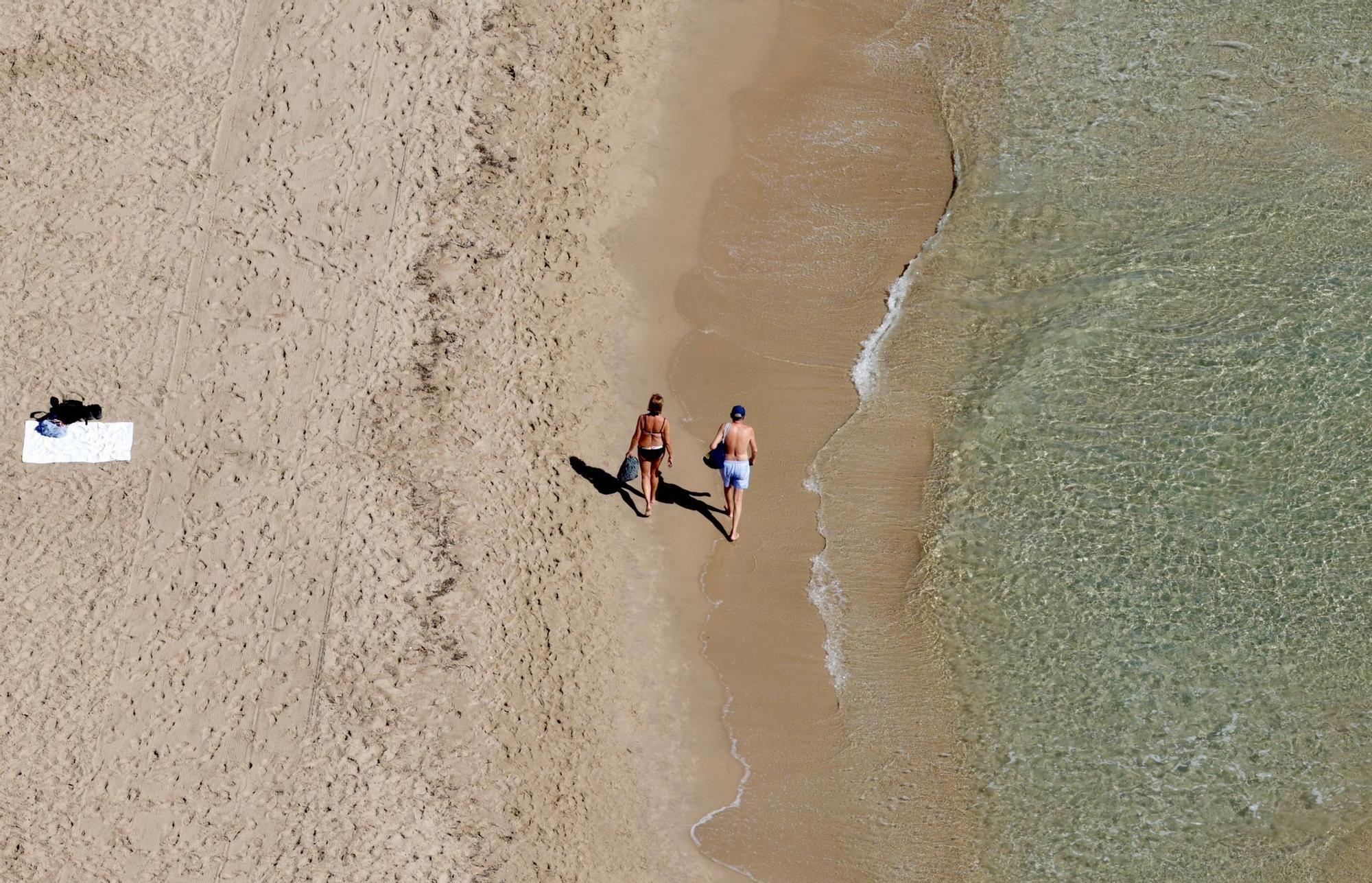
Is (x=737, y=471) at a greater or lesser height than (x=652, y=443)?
lesser

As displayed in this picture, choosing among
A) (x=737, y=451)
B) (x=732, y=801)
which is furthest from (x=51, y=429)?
(x=732, y=801)

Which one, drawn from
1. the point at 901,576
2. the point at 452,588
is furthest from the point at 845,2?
the point at 452,588

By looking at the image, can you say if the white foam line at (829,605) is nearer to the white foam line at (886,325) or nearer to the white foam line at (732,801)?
the white foam line at (732,801)

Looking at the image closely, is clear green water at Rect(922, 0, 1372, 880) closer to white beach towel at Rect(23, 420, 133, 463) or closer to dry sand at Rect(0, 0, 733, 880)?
dry sand at Rect(0, 0, 733, 880)

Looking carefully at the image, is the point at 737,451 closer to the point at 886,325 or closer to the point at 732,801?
the point at 886,325

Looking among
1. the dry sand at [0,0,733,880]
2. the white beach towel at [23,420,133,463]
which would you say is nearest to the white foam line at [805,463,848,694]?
the dry sand at [0,0,733,880]

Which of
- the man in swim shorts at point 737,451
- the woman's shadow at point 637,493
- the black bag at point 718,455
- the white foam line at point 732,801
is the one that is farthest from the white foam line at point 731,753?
the black bag at point 718,455
